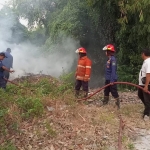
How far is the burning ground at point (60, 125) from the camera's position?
183 inches

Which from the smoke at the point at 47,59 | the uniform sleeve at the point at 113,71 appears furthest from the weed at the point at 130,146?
the smoke at the point at 47,59

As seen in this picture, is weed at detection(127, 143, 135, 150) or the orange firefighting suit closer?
weed at detection(127, 143, 135, 150)

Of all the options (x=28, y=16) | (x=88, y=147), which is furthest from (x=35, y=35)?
(x=88, y=147)

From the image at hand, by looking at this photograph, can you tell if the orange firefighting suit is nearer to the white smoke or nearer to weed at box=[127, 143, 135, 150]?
weed at box=[127, 143, 135, 150]

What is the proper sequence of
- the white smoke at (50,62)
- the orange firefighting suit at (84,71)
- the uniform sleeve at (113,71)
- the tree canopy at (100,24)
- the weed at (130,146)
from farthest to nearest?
the white smoke at (50,62) < the tree canopy at (100,24) < the orange firefighting suit at (84,71) < the uniform sleeve at (113,71) < the weed at (130,146)

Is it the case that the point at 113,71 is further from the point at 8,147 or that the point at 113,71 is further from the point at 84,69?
the point at 8,147

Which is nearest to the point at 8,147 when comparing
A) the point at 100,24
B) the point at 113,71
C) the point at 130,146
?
the point at 130,146

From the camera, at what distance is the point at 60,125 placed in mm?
5121

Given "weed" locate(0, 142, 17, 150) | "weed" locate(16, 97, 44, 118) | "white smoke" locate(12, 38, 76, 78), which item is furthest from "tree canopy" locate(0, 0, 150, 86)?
"weed" locate(0, 142, 17, 150)

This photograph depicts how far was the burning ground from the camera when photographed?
4637 mm

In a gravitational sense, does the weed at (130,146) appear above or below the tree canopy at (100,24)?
below

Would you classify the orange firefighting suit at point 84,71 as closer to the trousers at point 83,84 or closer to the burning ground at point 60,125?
the trousers at point 83,84

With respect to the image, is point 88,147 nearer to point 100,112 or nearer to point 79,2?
point 100,112

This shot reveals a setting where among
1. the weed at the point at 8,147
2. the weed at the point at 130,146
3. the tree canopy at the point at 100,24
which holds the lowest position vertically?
the weed at the point at 130,146
